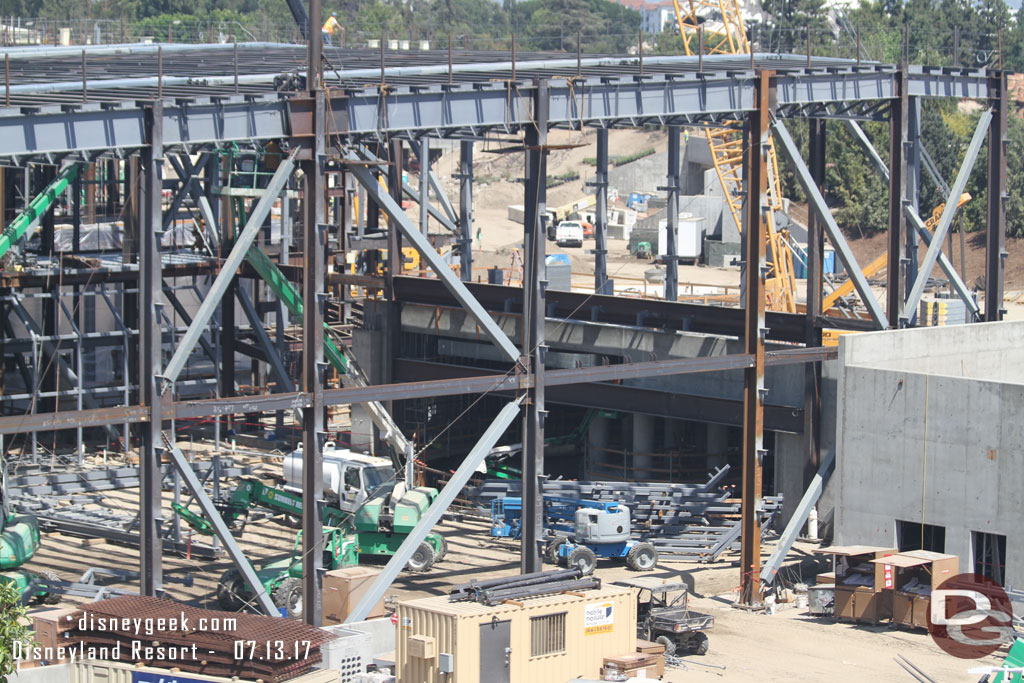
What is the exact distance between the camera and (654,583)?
30.3m

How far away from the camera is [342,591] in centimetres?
2781

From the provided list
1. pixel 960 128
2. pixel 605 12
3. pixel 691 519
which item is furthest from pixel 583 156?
pixel 691 519

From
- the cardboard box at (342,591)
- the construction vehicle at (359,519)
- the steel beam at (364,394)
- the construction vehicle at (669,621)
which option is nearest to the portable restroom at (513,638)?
the construction vehicle at (669,621)

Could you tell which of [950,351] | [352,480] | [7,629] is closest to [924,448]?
[950,351]

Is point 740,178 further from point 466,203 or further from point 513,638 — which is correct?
point 513,638

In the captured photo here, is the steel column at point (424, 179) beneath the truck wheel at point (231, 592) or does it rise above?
above

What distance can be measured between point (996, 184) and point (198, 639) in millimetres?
25924

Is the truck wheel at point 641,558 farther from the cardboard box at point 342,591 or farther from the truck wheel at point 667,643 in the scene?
the cardboard box at point 342,591

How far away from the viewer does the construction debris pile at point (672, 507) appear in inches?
1505

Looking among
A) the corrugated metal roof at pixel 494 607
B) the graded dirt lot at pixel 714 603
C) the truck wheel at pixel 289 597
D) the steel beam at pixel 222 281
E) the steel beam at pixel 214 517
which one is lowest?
the graded dirt lot at pixel 714 603

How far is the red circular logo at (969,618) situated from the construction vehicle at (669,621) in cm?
466

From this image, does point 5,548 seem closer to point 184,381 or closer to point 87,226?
point 184,381

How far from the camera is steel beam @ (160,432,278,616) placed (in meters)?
24.2

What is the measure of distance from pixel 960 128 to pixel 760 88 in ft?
232
